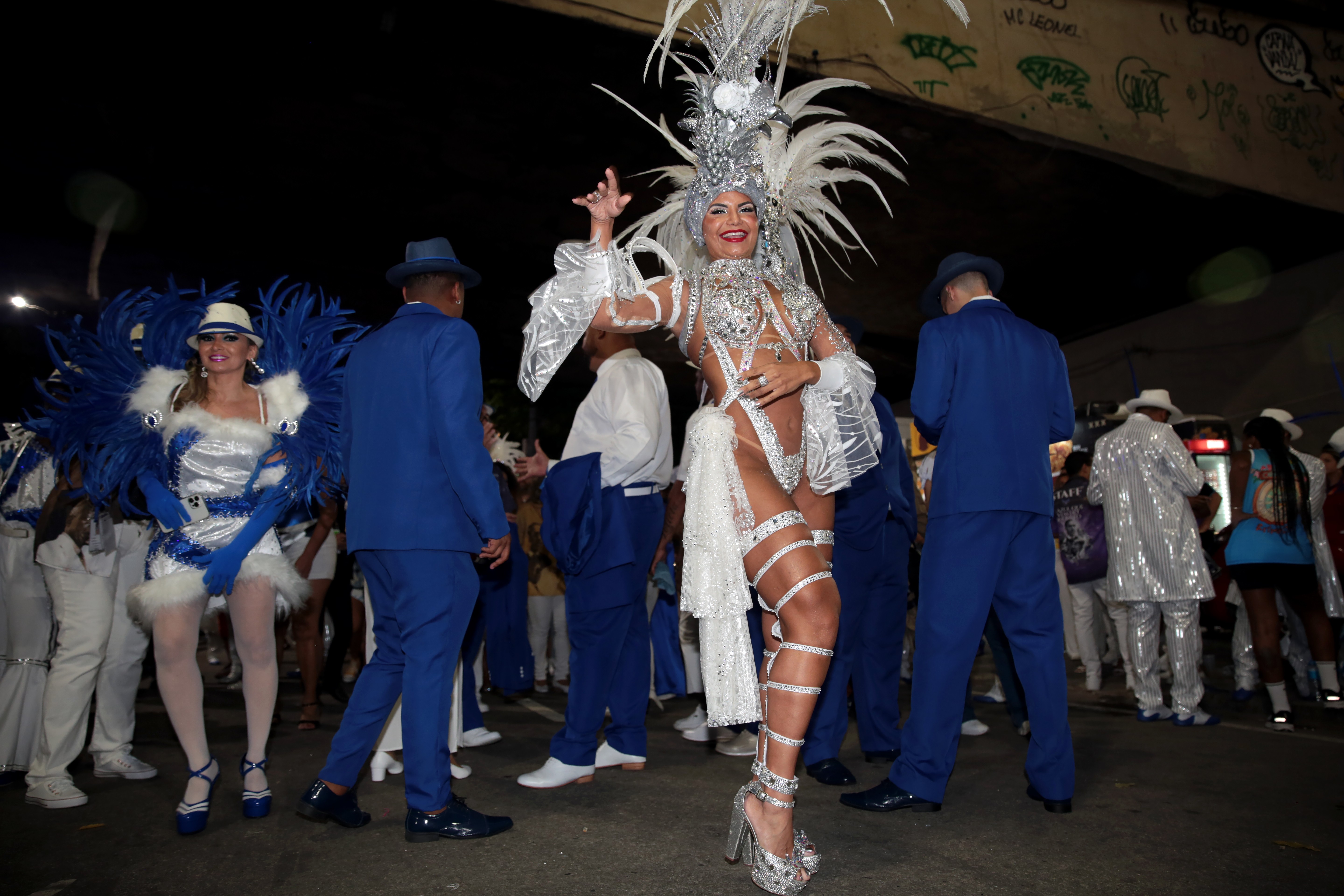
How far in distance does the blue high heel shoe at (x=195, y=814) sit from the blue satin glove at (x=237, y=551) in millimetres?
665

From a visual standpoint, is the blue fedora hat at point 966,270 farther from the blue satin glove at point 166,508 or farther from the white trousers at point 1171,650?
the blue satin glove at point 166,508

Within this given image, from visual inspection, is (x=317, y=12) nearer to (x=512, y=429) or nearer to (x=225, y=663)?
(x=225, y=663)

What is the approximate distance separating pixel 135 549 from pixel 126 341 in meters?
1.19

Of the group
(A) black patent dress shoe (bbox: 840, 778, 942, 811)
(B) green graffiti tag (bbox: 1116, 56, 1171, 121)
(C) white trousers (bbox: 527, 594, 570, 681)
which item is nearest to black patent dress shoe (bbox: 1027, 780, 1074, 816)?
(A) black patent dress shoe (bbox: 840, 778, 942, 811)

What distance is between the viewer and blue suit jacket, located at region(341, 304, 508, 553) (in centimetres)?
326

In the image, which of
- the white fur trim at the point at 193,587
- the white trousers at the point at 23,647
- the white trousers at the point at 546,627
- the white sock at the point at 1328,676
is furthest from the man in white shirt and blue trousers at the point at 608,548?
the white sock at the point at 1328,676

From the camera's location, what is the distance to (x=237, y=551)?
142 inches

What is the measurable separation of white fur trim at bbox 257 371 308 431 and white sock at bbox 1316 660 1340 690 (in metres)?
6.44

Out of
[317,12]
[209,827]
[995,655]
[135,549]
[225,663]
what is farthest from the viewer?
[225,663]

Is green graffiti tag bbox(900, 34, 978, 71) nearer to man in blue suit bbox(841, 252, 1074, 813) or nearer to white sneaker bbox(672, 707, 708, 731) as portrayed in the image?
man in blue suit bbox(841, 252, 1074, 813)

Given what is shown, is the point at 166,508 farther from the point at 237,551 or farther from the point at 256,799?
the point at 256,799

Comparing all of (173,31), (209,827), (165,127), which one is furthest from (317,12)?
(209,827)

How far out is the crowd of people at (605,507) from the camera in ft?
10.1

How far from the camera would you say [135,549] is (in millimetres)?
4516
